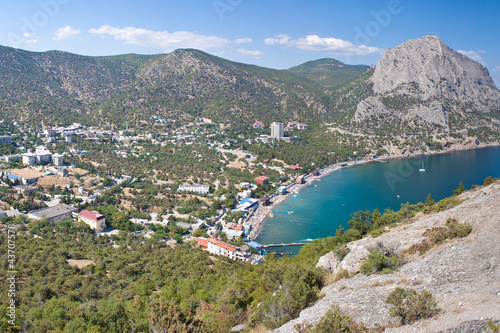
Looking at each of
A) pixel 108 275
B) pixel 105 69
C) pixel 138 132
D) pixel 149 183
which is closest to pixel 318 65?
pixel 105 69

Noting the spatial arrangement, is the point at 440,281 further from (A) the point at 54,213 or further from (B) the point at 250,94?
(B) the point at 250,94

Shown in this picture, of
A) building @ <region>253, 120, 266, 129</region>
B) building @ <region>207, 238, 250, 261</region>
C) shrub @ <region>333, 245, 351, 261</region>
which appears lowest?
building @ <region>207, 238, 250, 261</region>

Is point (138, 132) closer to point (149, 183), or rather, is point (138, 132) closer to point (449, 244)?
point (149, 183)

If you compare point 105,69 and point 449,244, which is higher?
point 105,69

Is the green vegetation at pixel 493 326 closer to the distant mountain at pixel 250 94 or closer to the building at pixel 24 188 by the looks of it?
the building at pixel 24 188

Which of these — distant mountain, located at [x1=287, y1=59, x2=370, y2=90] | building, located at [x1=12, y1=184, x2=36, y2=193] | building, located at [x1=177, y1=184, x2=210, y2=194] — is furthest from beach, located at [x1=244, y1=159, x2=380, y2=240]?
distant mountain, located at [x1=287, y1=59, x2=370, y2=90]

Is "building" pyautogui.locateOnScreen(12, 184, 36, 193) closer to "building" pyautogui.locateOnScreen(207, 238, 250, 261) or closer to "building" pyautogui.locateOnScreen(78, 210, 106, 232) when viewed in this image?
"building" pyautogui.locateOnScreen(78, 210, 106, 232)
